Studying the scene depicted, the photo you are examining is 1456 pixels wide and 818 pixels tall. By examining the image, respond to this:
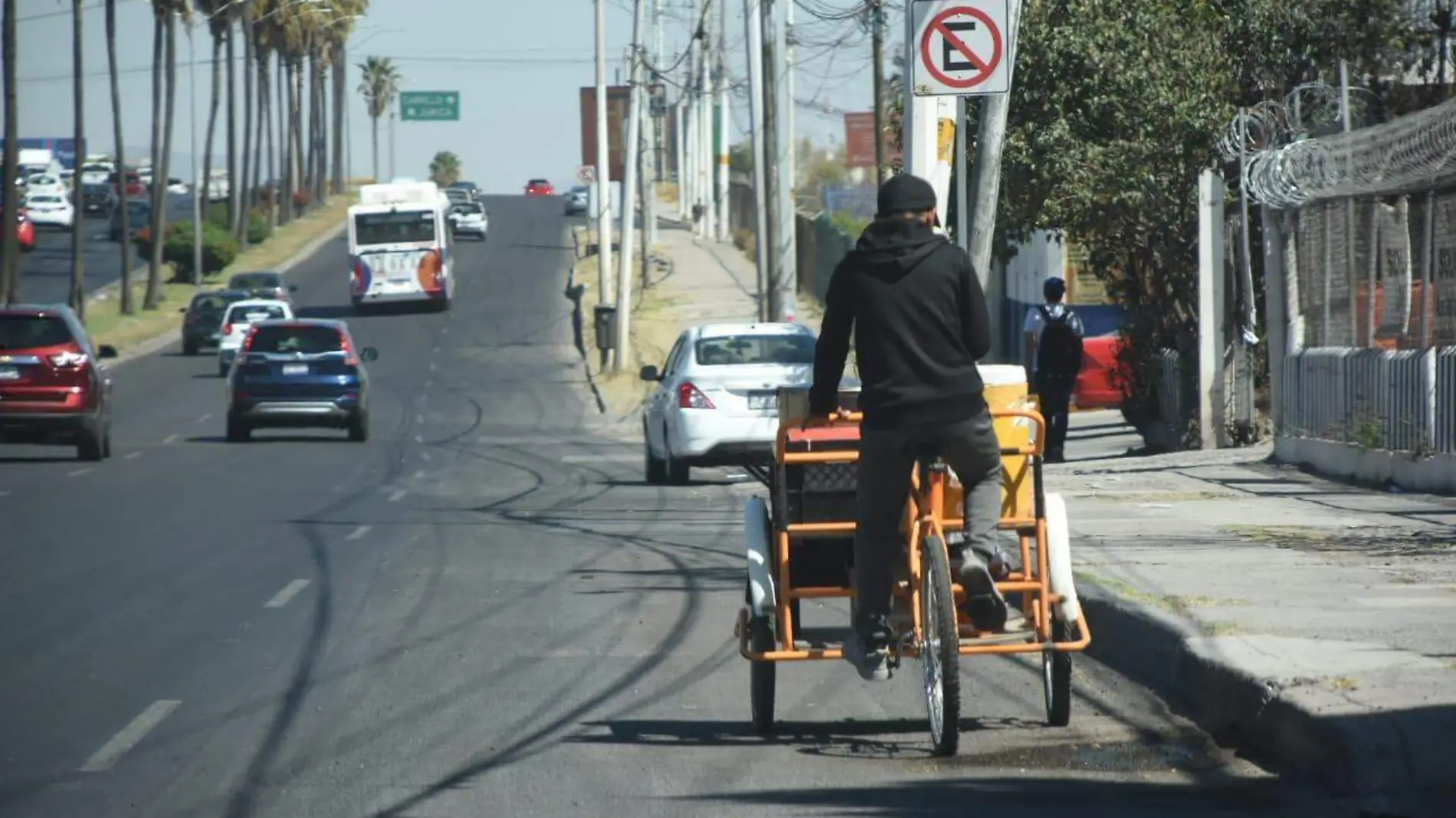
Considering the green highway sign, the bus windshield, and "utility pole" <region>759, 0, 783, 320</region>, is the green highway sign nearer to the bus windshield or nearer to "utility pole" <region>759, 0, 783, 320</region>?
the bus windshield

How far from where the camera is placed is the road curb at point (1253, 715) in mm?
7121

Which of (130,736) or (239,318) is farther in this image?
(239,318)

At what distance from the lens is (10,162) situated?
5631 centimetres

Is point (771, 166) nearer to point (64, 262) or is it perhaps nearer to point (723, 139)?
point (723, 139)

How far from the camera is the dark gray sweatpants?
8094 mm

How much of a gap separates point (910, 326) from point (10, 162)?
→ 51660 millimetres

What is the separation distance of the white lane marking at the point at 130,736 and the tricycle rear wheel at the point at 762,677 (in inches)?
89.3

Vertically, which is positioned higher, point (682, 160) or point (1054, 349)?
point (682, 160)

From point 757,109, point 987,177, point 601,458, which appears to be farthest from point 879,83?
point 987,177

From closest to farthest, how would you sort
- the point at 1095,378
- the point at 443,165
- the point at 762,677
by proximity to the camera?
the point at 762,677
the point at 1095,378
the point at 443,165

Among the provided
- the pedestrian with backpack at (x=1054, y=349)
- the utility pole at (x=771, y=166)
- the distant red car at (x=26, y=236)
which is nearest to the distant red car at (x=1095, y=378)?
the utility pole at (x=771, y=166)

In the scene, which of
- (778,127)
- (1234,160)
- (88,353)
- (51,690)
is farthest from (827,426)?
(778,127)

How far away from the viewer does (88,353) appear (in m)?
27.4

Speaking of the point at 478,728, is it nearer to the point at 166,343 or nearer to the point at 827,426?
the point at 827,426
